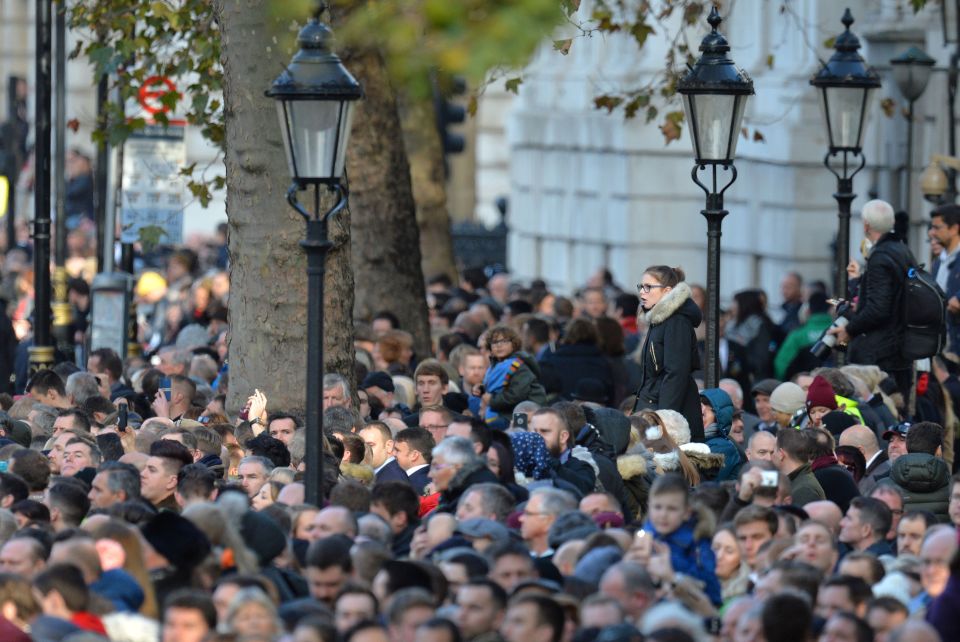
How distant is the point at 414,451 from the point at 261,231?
297 centimetres

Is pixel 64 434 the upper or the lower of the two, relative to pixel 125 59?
lower

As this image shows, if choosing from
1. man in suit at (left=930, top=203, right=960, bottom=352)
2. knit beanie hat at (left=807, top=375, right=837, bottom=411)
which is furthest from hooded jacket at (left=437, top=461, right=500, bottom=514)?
man in suit at (left=930, top=203, right=960, bottom=352)

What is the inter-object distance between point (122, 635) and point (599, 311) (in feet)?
43.9

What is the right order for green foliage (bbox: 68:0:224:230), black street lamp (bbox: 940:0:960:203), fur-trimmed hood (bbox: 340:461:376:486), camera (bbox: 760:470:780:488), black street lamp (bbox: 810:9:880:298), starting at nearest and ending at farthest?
camera (bbox: 760:470:780:488)
fur-trimmed hood (bbox: 340:461:376:486)
black street lamp (bbox: 810:9:880:298)
green foliage (bbox: 68:0:224:230)
black street lamp (bbox: 940:0:960:203)

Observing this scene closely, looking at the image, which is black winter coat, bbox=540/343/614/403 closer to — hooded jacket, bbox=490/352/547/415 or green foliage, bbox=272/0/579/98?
hooded jacket, bbox=490/352/547/415

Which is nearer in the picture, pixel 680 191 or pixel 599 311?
pixel 599 311

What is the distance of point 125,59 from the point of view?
20438 mm

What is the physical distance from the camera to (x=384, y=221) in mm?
21688

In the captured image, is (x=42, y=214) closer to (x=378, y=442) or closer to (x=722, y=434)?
(x=378, y=442)

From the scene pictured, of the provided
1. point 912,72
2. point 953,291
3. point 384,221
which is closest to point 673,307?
point 953,291

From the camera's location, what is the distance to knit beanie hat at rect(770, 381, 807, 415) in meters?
15.7

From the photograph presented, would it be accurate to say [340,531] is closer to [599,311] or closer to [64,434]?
[64,434]

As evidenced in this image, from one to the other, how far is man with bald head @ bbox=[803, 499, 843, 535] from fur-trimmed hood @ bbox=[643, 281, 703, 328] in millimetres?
3131

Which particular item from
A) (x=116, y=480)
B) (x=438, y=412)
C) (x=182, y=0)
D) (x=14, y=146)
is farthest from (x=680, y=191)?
(x=116, y=480)
